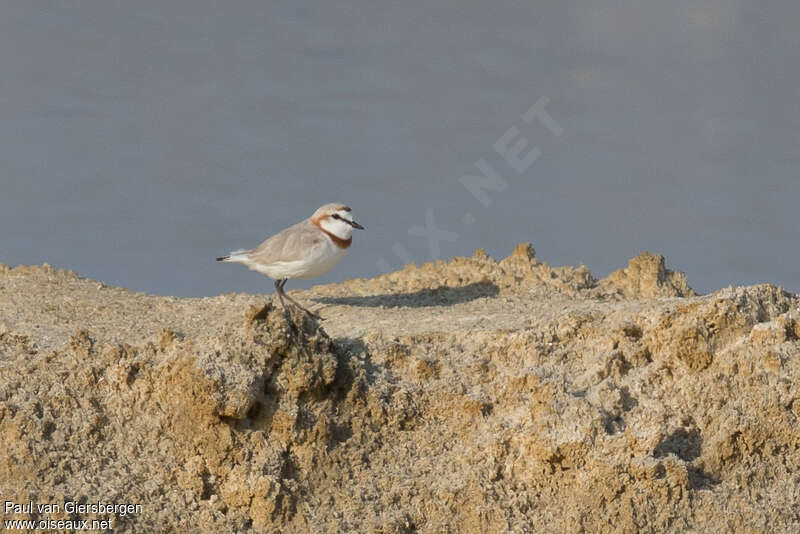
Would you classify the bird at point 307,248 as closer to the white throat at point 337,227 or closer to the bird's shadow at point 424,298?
the white throat at point 337,227

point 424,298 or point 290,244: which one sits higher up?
point 290,244

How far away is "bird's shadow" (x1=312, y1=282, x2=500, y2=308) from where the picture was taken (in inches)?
474

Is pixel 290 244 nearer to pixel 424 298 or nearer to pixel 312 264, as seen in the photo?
pixel 312 264

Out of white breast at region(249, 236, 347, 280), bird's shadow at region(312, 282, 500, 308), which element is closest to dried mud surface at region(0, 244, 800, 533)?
white breast at region(249, 236, 347, 280)

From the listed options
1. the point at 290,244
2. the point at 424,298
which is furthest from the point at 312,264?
the point at 424,298

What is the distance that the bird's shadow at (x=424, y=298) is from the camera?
1204 cm

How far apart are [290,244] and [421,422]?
3.40 meters

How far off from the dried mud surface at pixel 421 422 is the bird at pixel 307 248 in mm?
1857

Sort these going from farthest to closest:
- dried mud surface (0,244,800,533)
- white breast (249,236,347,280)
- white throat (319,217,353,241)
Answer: white throat (319,217,353,241), white breast (249,236,347,280), dried mud surface (0,244,800,533)

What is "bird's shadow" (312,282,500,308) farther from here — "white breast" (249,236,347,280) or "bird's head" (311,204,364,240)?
"bird's head" (311,204,364,240)

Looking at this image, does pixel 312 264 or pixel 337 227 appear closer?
pixel 312 264

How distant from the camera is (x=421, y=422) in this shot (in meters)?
8.69

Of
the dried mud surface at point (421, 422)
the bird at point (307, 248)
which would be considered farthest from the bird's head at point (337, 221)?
the dried mud surface at point (421, 422)

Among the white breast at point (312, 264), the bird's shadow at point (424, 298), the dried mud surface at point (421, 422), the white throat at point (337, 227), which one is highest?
the white throat at point (337, 227)
